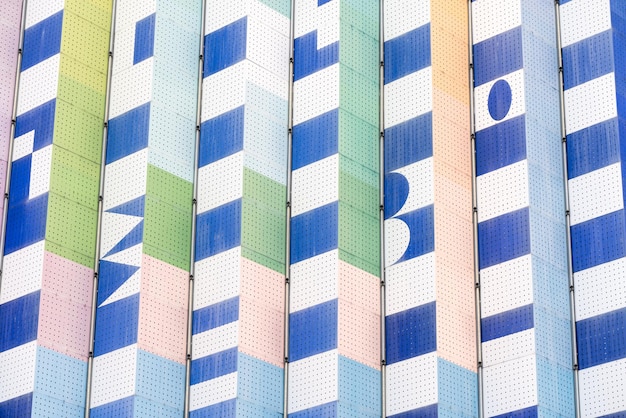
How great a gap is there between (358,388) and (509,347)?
3.38 meters

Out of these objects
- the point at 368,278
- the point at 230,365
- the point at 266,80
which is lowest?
the point at 230,365

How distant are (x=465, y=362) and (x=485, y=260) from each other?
8.13 feet

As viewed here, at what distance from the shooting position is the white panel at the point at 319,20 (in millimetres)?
40594

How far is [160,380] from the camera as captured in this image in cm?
3678

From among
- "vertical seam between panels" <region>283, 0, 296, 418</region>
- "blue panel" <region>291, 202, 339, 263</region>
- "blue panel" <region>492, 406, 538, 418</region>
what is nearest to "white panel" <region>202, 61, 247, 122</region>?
"vertical seam between panels" <region>283, 0, 296, 418</region>

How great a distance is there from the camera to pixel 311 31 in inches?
1614

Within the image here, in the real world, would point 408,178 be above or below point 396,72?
below

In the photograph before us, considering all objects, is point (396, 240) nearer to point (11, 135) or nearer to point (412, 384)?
point (412, 384)

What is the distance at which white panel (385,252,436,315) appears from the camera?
37438mm

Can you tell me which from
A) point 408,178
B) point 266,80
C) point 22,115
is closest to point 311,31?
point 266,80

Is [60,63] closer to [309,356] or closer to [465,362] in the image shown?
[309,356]

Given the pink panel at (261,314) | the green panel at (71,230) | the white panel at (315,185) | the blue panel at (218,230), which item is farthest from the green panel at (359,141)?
the green panel at (71,230)

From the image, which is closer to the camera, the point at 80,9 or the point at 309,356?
the point at 309,356

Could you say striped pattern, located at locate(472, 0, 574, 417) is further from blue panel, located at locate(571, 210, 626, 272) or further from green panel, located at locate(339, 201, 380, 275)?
green panel, located at locate(339, 201, 380, 275)
